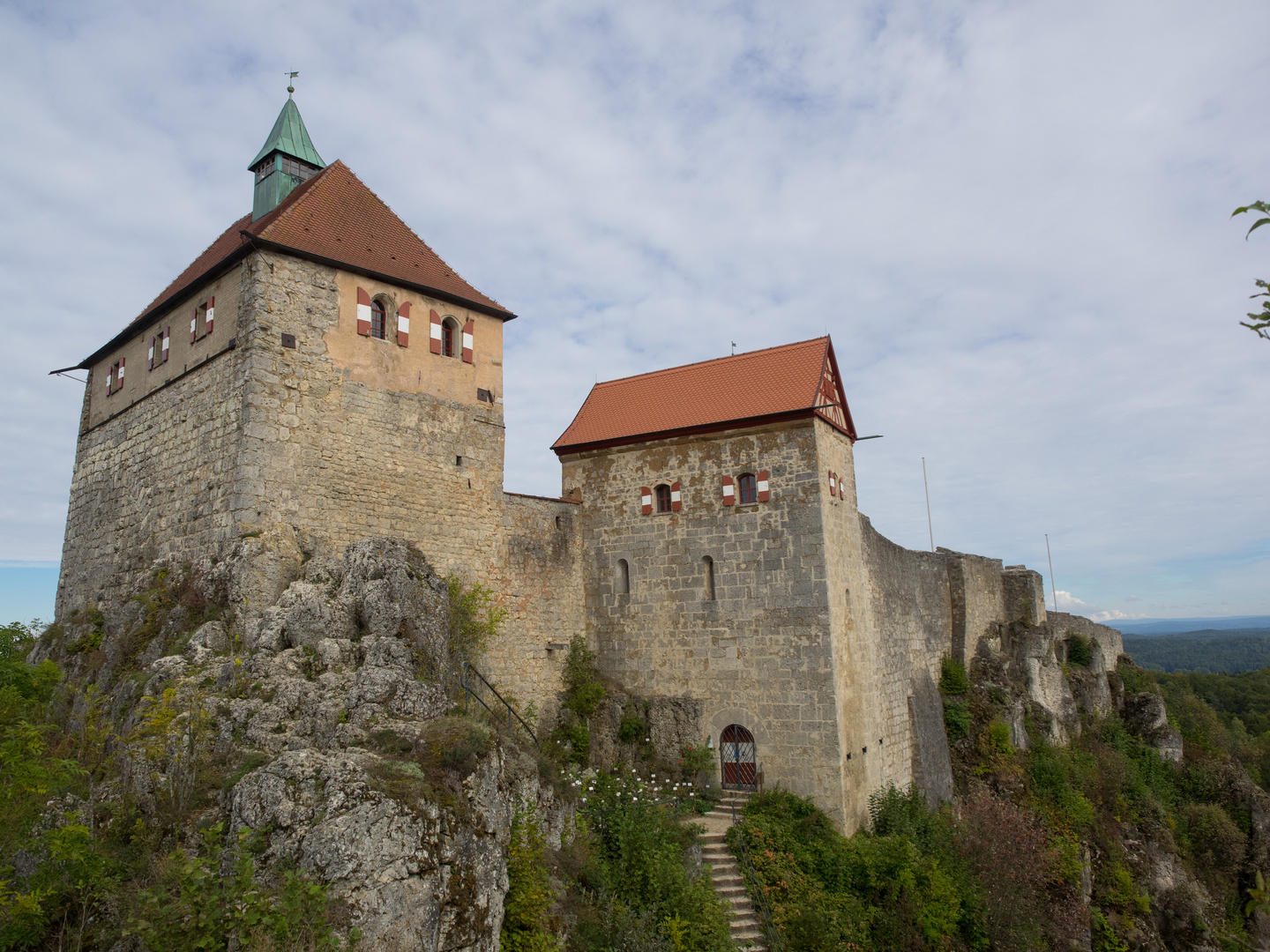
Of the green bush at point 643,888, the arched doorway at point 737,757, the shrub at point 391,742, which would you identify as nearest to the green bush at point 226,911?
the shrub at point 391,742

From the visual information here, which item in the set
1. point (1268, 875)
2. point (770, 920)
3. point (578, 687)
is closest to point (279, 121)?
point (578, 687)

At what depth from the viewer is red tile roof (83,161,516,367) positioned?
1573cm

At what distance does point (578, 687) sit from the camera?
1881 cm

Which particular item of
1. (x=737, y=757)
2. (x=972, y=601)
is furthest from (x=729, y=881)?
(x=972, y=601)

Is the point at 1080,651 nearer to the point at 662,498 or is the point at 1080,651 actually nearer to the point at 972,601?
the point at 972,601

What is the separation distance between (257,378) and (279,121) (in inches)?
344

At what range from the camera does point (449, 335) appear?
1798 centimetres

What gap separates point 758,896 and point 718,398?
10381 mm

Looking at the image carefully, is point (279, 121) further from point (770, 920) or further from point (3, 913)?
point (770, 920)

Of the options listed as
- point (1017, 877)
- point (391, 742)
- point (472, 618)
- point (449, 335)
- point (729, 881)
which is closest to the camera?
→ point (391, 742)

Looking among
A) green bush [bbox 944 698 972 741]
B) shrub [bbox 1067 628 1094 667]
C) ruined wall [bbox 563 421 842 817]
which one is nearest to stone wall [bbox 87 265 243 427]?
ruined wall [bbox 563 421 842 817]

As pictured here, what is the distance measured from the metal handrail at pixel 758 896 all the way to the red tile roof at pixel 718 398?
8721mm

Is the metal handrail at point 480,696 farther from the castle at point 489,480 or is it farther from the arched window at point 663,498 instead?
the arched window at point 663,498

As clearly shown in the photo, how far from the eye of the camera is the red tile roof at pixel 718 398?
18.7 meters
